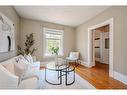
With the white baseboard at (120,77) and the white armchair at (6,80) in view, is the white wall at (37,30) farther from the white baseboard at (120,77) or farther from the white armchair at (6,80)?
the white armchair at (6,80)

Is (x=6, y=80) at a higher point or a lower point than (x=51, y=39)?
lower

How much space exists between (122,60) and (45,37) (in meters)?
3.90

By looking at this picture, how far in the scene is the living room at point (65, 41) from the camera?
3053 millimetres

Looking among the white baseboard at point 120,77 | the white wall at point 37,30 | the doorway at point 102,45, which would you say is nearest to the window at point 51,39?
the white wall at point 37,30

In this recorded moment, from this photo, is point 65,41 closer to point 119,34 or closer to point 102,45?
point 102,45

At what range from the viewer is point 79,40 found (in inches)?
250

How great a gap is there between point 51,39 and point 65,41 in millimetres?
888

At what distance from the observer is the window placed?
19.4 feet

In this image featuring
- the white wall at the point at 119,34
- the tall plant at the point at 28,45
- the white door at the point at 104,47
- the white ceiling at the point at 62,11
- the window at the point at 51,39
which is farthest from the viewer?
the white door at the point at 104,47

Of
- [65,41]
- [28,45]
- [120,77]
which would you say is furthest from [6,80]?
[65,41]

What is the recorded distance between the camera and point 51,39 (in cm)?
611

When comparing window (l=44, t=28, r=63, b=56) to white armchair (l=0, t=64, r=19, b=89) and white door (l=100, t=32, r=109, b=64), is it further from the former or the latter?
white armchair (l=0, t=64, r=19, b=89)

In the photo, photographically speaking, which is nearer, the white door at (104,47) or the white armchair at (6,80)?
the white armchair at (6,80)
